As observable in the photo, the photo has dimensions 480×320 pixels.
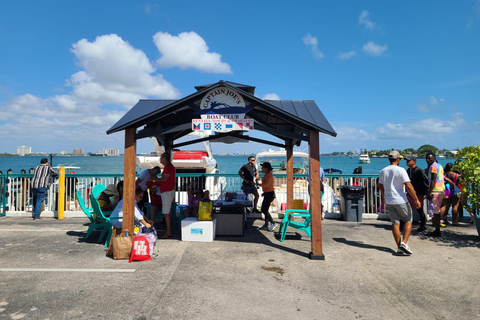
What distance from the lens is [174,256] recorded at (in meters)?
5.73

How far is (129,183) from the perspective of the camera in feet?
19.9

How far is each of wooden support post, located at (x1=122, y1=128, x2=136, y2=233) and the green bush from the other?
23.1 feet

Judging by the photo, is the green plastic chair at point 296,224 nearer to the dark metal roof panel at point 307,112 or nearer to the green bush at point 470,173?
the dark metal roof panel at point 307,112

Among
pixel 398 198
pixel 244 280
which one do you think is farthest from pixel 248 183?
pixel 244 280

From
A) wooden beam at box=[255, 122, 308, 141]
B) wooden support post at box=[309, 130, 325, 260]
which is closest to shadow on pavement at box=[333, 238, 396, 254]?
wooden support post at box=[309, 130, 325, 260]

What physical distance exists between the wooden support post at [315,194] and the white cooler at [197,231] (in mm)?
2241

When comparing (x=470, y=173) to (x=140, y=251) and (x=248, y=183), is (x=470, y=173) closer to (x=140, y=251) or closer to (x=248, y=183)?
(x=248, y=183)

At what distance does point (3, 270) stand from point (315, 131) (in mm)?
5849

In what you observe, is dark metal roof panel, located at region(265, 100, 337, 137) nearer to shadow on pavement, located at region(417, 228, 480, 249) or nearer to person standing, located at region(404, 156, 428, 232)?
person standing, located at region(404, 156, 428, 232)

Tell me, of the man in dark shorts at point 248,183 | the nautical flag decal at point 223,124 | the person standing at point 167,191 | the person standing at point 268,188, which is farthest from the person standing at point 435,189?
the person standing at point 167,191

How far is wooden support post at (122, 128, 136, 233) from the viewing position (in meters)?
5.99

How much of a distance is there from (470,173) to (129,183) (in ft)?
23.7

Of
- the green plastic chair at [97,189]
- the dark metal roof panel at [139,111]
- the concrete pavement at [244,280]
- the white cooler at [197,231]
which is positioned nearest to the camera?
the concrete pavement at [244,280]

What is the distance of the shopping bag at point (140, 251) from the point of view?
5441mm
